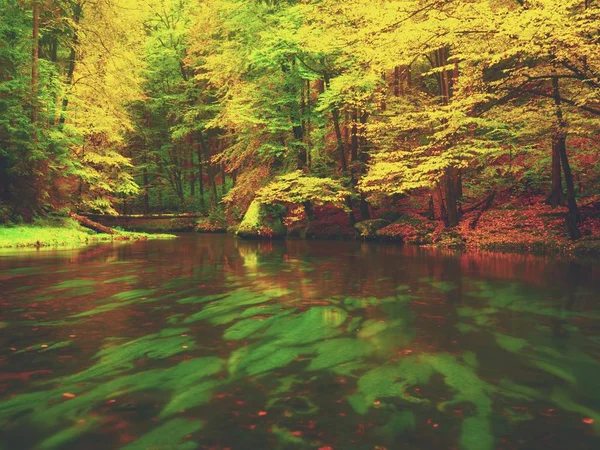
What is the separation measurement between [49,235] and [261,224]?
393 inches

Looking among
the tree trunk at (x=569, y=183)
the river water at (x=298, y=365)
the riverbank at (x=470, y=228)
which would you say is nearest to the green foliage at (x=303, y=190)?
the riverbank at (x=470, y=228)

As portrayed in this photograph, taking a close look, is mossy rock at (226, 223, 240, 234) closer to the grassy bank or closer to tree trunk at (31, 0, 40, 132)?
the grassy bank

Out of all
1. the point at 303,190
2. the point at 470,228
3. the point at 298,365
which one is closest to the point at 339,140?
the point at 303,190

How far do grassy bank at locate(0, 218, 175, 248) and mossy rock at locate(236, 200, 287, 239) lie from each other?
6034 mm

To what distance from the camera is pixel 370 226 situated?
67.7ft

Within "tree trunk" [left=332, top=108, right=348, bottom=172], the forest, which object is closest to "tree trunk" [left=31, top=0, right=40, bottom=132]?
the forest

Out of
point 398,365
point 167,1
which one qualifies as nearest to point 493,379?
point 398,365

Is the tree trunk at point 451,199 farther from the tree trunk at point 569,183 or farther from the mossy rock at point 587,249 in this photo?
the mossy rock at point 587,249

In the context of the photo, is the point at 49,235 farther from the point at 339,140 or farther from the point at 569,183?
the point at 569,183

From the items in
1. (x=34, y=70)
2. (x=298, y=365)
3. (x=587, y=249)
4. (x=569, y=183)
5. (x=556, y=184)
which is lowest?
(x=298, y=365)

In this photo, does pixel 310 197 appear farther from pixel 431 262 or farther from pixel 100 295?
pixel 100 295

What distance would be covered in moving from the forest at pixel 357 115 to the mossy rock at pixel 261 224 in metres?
0.10

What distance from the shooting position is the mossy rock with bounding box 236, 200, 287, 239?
23359 millimetres

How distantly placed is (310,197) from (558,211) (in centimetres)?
1013
